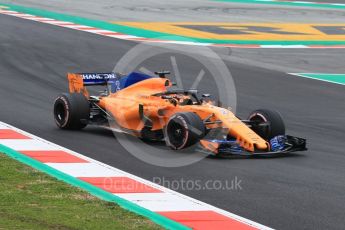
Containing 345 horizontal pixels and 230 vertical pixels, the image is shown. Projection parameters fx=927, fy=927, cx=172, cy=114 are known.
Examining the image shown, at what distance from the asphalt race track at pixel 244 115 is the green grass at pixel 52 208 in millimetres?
1354

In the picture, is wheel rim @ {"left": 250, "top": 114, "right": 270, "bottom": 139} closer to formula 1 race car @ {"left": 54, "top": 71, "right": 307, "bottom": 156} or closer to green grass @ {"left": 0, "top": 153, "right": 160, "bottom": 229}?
formula 1 race car @ {"left": 54, "top": 71, "right": 307, "bottom": 156}

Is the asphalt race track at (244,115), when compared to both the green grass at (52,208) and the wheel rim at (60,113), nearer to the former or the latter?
the wheel rim at (60,113)

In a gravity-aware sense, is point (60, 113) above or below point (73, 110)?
below

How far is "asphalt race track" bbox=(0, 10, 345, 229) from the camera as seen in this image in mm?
10500

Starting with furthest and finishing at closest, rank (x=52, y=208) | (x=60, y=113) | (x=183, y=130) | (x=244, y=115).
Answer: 1. (x=244, y=115)
2. (x=60, y=113)
3. (x=183, y=130)
4. (x=52, y=208)

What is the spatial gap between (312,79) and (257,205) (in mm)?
13539

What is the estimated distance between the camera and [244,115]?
17.7 meters

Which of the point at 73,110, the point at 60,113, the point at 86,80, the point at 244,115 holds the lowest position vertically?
the point at 244,115

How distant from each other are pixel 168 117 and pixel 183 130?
2.58 ft

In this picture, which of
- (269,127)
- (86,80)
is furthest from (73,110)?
(269,127)

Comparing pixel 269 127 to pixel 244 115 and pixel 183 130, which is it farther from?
pixel 244 115

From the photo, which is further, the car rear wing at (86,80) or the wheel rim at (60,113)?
the car rear wing at (86,80)

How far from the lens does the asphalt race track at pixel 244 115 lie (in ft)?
34.4

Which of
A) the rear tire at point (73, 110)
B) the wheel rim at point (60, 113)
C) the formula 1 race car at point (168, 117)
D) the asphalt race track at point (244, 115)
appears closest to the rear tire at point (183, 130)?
the formula 1 race car at point (168, 117)
